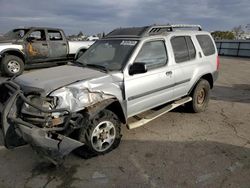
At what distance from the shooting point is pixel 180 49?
5.21 meters

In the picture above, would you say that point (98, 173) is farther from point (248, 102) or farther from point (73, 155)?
point (248, 102)

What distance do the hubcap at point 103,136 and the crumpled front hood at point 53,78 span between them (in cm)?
75

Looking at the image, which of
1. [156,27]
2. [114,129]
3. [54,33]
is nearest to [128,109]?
[114,129]

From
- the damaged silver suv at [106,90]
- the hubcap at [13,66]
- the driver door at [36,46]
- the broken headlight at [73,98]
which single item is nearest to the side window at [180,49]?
the damaged silver suv at [106,90]

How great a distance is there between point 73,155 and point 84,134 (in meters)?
0.58

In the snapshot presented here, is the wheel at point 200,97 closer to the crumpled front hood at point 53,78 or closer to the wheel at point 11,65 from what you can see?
the crumpled front hood at point 53,78

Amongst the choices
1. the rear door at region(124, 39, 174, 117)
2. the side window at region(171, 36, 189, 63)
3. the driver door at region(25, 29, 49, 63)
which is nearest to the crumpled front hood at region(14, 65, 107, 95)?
the rear door at region(124, 39, 174, 117)

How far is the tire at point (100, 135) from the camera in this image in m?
3.72

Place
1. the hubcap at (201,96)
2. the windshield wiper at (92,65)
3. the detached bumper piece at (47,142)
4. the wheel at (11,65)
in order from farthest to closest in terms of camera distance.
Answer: the wheel at (11,65), the hubcap at (201,96), the windshield wiper at (92,65), the detached bumper piece at (47,142)

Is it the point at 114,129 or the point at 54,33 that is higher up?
the point at 54,33

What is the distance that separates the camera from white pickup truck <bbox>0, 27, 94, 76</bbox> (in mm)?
10211

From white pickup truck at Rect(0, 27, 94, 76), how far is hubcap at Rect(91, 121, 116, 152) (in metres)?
6.42

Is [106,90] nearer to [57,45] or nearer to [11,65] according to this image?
[11,65]

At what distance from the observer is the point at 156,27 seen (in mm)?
4980
